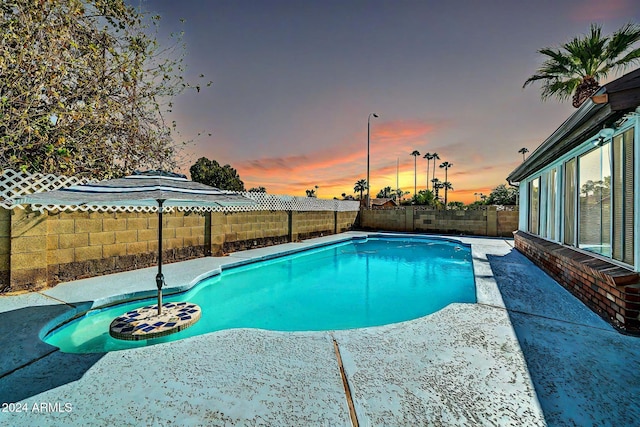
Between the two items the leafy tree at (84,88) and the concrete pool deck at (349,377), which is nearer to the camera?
the concrete pool deck at (349,377)

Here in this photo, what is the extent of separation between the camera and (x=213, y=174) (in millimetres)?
38094

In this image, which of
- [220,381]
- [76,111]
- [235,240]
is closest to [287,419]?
[220,381]

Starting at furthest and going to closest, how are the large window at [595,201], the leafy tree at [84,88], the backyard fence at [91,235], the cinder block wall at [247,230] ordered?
the cinder block wall at [247,230], the leafy tree at [84,88], the backyard fence at [91,235], the large window at [595,201]

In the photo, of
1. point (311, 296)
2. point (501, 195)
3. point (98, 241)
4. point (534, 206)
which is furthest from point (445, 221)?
point (501, 195)

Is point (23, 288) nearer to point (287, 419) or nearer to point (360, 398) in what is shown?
point (287, 419)

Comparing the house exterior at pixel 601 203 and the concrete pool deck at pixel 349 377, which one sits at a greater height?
the house exterior at pixel 601 203

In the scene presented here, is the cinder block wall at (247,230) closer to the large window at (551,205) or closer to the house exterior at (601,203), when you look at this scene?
the house exterior at (601,203)

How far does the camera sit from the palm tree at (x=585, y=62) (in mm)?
9102

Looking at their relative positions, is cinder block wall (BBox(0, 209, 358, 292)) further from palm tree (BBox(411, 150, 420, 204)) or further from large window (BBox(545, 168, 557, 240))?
palm tree (BBox(411, 150, 420, 204))

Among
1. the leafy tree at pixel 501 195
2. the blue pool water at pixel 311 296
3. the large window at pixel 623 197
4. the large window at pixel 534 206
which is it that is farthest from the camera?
the leafy tree at pixel 501 195

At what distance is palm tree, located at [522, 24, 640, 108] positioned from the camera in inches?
358

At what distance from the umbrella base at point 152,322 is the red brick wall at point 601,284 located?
5150 millimetres

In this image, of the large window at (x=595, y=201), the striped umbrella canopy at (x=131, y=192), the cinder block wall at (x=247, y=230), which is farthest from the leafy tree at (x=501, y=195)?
the striped umbrella canopy at (x=131, y=192)

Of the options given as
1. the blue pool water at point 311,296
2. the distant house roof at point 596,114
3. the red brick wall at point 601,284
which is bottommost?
the blue pool water at point 311,296
